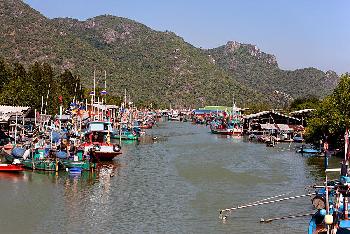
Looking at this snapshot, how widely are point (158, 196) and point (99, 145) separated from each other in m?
24.2

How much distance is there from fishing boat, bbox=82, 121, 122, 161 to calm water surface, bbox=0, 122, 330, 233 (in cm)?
165

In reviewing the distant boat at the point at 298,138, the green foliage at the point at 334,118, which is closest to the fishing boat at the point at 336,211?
the green foliage at the point at 334,118

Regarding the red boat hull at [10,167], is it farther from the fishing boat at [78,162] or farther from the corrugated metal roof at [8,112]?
the corrugated metal roof at [8,112]

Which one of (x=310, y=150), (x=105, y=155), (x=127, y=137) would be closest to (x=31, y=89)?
(x=127, y=137)

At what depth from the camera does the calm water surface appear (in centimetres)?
4212

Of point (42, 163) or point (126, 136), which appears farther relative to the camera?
point (126, 136)

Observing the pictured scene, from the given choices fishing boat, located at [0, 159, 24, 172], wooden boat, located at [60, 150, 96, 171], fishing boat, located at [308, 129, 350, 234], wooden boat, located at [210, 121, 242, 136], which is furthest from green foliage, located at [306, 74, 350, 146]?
wooden boat, located at [210, 121, 242, 136]

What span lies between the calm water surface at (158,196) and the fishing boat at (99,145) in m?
1.65

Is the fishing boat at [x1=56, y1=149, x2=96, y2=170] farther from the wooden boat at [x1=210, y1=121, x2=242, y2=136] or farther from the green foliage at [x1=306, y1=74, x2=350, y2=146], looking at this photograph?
the wooden boat at [x1=210, y1=121, x2=242, y2=136]

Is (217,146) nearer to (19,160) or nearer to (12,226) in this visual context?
(19,160)

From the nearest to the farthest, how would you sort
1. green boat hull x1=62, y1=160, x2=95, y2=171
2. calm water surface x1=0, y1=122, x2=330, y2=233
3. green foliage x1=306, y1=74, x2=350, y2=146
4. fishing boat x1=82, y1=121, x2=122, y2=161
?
1. calm water surface x1=0, y1=122, x2=330, y2=233
2. green boat hull x1=62, y1=160, x2=95, y2=171
3. fishing boat x1=82, y1=121, x2=122, y2=161
4. green foliage x1=306, y1=74, x2=350, y2=146

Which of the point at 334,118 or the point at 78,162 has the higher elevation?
the point at 334,118

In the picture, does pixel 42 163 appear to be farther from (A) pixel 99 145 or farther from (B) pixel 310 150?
(B) pixel 310 150

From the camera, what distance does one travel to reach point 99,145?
76312 mm
